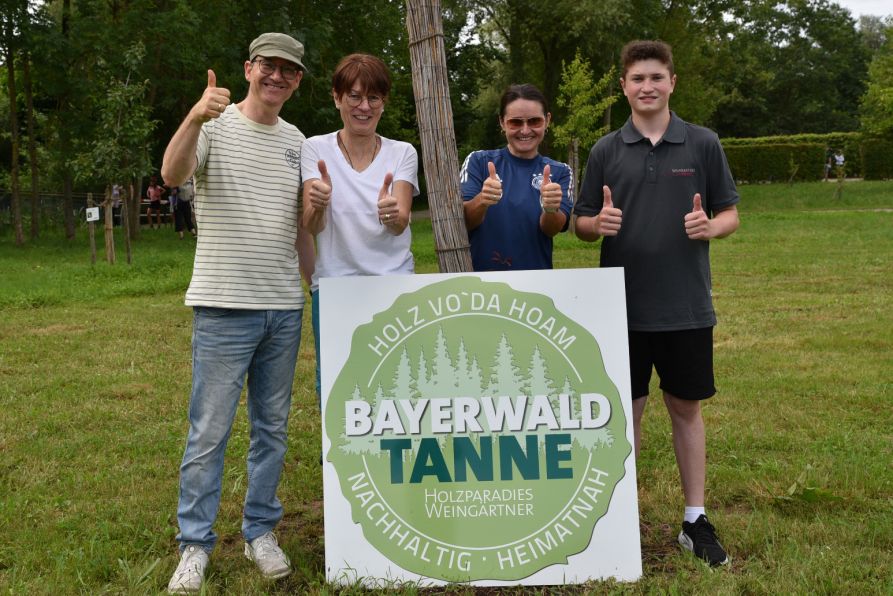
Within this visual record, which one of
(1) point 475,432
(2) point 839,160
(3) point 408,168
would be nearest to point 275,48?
(3) point 408,168

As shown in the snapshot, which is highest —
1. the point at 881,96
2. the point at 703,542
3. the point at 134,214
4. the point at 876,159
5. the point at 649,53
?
the point at 881,96

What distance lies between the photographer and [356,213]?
3299mm

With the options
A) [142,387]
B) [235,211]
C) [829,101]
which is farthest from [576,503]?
[829,101]

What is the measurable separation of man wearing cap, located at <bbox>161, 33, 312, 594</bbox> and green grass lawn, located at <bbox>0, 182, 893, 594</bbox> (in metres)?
0.38

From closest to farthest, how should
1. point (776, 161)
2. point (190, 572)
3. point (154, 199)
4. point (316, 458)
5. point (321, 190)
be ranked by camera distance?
1. point (321, 190)
2. point (190, 572)
3. point (316, 458)
4. point (154, 199)
5. point (776, 161)

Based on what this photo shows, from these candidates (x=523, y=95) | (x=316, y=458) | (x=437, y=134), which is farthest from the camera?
(x=316, y=458)

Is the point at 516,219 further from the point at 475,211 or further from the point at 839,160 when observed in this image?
the point at 839,160

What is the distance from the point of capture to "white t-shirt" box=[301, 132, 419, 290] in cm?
330

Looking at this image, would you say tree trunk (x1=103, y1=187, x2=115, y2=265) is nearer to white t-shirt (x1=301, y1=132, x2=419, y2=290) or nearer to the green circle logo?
white t-shirt (x1=301, y1=132, x2=419, y2=290)

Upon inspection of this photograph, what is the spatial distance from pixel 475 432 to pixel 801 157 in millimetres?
37118

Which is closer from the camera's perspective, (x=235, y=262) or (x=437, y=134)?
(x=235, y=262)

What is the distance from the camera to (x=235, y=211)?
3191 mm

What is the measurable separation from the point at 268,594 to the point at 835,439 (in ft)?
11.1

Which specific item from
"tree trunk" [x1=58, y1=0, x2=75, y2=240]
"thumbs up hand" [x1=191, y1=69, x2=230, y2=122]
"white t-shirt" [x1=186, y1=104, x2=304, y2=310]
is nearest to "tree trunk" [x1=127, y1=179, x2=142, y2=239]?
"tree trunk" [x1=58, y1=0, x2=75, y2=240]
